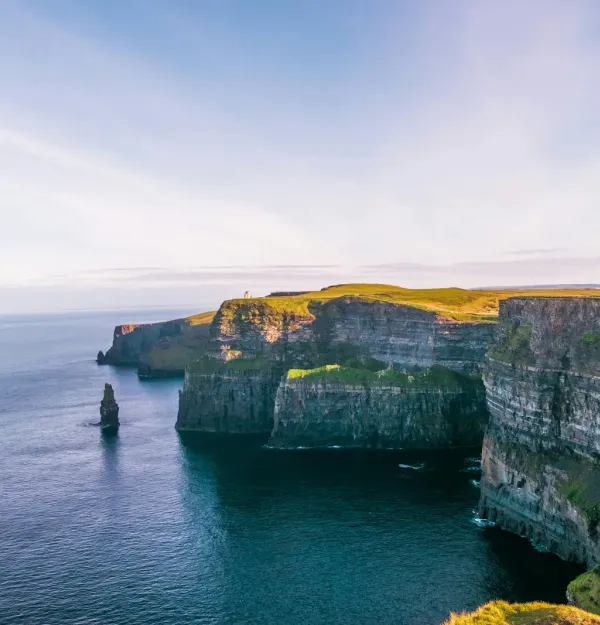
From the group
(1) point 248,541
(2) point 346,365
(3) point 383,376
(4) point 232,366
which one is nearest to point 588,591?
(1) point 248,541

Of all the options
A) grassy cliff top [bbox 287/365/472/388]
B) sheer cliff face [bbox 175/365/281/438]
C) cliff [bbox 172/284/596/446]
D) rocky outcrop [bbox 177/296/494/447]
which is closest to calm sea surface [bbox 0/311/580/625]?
rocky outcrop [bbox 177/296/494/447]

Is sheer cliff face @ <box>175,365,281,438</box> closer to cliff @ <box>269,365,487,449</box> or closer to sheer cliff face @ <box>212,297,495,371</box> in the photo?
sheer cliff face @ <box>212,297,495,371</box>

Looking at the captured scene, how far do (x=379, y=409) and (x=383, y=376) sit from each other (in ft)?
29.8

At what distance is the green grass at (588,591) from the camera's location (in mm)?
48719

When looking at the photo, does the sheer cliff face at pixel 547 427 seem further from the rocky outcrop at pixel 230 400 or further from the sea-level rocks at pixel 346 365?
the rocky outcrop at pixel 230 400

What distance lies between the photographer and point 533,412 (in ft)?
274

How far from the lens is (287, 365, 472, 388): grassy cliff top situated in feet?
455

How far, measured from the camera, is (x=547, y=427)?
81.4 m

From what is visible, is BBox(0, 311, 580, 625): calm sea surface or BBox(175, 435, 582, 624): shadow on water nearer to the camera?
BBox(0, 311, 580, 625): calm sea surface

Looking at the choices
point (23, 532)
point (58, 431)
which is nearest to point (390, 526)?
point (23, 532)

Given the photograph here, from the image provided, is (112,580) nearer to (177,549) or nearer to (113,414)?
(177,549)

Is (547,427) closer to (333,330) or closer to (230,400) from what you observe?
(333,330)

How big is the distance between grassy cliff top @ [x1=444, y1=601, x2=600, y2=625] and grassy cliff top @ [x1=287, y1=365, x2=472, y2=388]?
99803 mm

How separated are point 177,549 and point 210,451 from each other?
53138 millimetres
